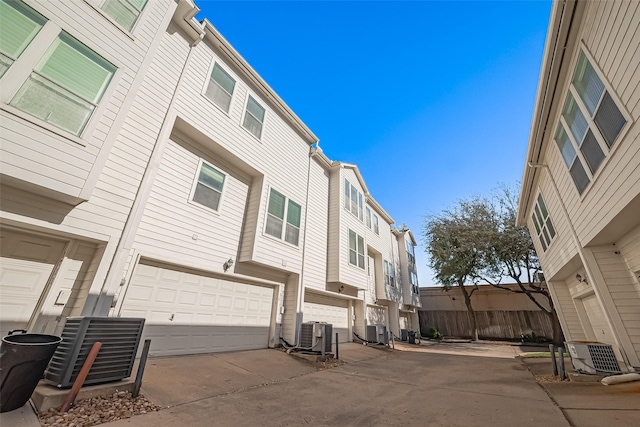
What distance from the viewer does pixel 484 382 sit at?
20.4 ft

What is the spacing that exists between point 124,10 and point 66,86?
270 centimetres

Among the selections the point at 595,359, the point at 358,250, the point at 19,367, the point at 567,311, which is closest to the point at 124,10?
the point at 19,367

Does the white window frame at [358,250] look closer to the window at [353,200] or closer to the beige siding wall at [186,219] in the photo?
the window at [353,200]

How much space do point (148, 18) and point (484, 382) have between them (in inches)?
461

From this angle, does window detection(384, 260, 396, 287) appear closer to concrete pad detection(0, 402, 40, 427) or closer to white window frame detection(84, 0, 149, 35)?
concrete pad detection(0, 402, 40, 427)

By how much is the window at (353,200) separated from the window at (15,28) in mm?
11802

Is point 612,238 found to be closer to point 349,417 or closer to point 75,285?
point 349,417

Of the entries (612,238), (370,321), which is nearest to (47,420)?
(612,238)

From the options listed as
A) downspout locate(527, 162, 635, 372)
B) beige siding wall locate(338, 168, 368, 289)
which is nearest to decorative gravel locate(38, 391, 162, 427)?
beige siding wall locate(338, 168, 368, 289)

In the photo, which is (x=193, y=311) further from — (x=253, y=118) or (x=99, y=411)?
(x=253, y=118)

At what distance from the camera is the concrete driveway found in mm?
3582

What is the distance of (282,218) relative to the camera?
31.8ft

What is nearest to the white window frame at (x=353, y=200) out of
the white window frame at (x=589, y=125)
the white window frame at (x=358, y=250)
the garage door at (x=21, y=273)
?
the white window frame at (x=358, y=250)

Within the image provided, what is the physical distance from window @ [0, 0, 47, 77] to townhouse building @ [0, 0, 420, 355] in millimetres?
20
